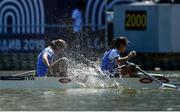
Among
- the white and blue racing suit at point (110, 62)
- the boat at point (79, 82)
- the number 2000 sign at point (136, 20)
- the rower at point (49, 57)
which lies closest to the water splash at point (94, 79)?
the boat at point (79, 82)

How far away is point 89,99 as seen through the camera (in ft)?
49.7

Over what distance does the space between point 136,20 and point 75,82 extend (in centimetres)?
1099

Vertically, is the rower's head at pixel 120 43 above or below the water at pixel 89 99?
above

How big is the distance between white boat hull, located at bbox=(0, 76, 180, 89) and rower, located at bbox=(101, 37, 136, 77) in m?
0.25

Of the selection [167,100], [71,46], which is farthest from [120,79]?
[71,46]

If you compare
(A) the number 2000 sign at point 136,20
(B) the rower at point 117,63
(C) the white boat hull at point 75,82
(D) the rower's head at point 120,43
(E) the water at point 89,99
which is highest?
(A) the number 2000 sign at point 136,20

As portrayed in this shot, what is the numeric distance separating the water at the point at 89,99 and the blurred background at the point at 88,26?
919 cm

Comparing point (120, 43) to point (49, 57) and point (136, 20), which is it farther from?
point (136, 20)

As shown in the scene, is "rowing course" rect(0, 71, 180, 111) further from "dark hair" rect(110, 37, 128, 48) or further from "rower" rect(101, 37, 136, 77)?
"dark hair" rect(110, 37, 128, 48)

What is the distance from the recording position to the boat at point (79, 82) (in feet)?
56.5

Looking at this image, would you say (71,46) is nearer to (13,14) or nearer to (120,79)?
(13,14)

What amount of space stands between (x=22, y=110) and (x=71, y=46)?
1188cm

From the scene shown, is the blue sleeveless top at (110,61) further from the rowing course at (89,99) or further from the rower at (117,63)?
the rowing course at (89,99)

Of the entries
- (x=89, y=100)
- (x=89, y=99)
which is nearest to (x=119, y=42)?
(x=89, y=99)
